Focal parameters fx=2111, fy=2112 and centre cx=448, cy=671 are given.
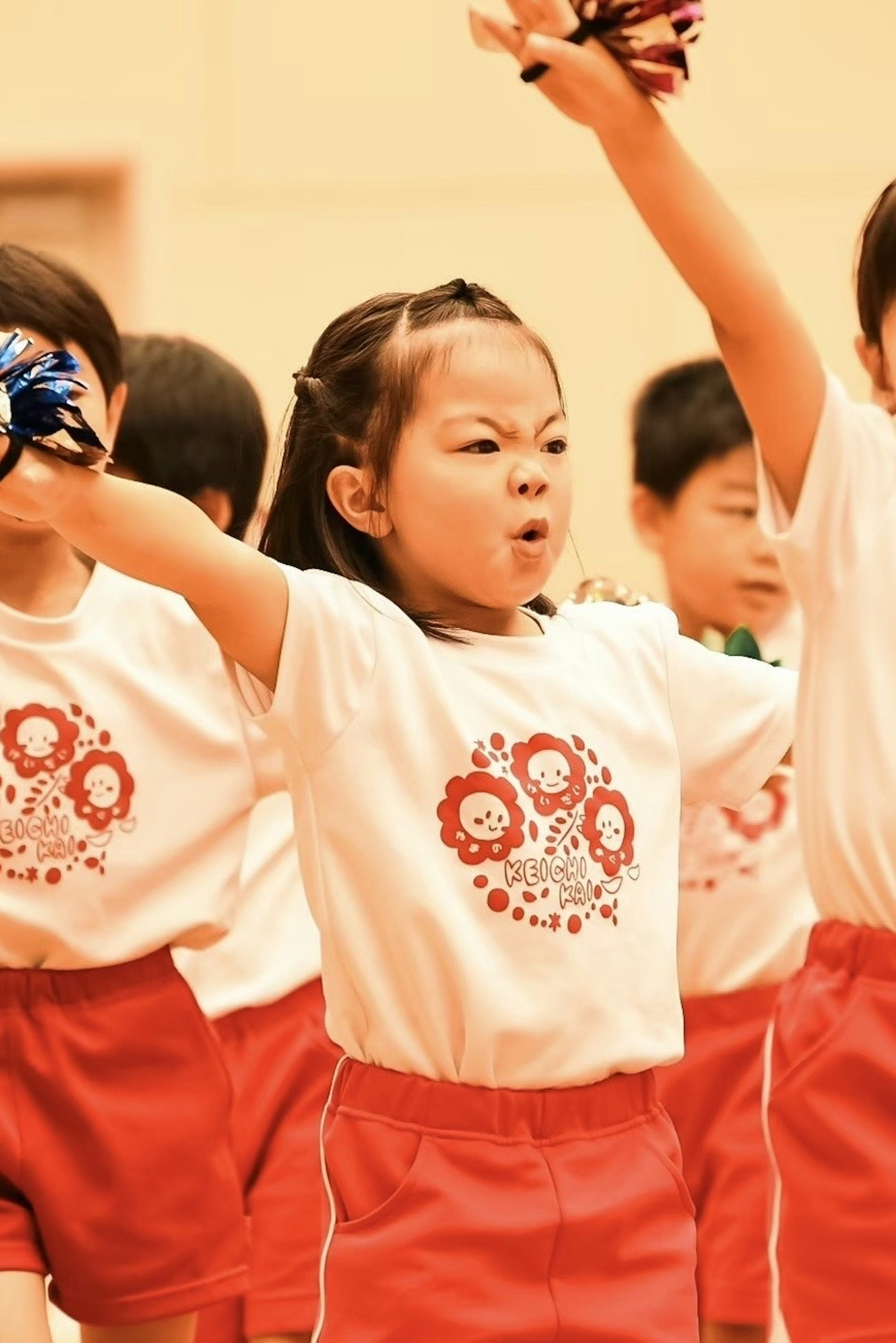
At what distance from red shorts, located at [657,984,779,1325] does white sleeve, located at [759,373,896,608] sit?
87cm

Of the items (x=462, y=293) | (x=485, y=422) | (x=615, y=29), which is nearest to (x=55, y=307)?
(x=462, y=293)

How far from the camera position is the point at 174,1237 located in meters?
2.22

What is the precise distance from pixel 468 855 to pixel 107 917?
57 cm

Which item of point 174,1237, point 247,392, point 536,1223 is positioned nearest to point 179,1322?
point 174,1237

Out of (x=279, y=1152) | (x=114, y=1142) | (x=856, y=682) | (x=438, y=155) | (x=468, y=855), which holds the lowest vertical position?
(x=279, y=1152)

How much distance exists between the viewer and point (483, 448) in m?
1.80

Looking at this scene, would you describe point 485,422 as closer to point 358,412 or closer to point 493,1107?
point 358,412

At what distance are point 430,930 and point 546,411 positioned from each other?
45 centimetres

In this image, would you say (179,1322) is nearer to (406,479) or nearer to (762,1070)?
(762,1070)

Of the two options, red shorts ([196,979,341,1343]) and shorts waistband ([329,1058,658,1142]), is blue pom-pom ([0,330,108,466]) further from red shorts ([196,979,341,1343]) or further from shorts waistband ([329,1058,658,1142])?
red shorts ([196,979,341,1343])

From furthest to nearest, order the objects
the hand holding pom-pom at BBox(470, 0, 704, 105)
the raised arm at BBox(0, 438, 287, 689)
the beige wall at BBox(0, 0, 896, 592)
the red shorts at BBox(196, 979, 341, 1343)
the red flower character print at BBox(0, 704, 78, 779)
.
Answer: the beige wall at BBox(0, 0, 896, 592)
the red shorts at BBox(196, 979, 341, 1343)
the red flower character print at BBox(0, 704, 78, 779)
the raised arm at BBox(0, 438, 287, 689)
the hand holding pom-pom at BBox(470, 0, 704, 105)

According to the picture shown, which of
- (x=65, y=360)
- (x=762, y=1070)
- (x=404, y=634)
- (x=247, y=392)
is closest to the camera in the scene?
(x=65, y=360)

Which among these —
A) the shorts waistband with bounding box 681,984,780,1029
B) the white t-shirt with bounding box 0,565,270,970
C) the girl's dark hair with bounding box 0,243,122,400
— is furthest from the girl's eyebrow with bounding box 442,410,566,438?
the shorts waistband with bounding box 681,984,780,1029

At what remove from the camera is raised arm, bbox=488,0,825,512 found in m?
1.45
